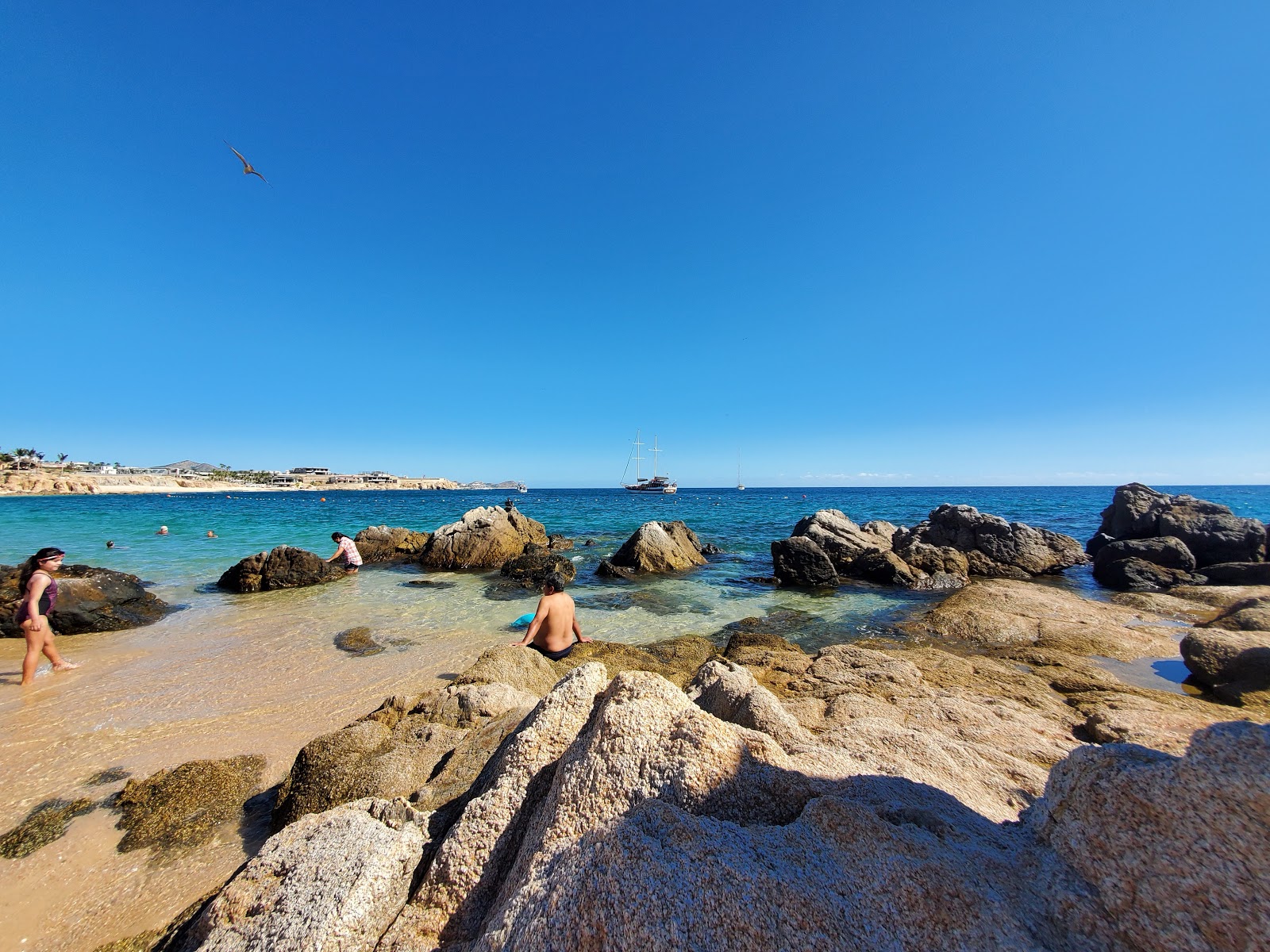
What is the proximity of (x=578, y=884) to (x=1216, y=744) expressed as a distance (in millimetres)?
2461

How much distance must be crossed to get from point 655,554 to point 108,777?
15.0 metres

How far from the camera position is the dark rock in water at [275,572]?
14391mm

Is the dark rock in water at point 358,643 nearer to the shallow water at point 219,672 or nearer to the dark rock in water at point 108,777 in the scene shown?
the shallow water at point 219,672

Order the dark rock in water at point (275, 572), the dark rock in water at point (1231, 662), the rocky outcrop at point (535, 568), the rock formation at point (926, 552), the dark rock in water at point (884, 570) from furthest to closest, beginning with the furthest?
the rocky outcrop at point (535, 568), the rock formation at point (926, 552), the dark rock in water at point (884, 570), the dark rock in water at point (275, 572), the dark rock in water at point (1231, 662)

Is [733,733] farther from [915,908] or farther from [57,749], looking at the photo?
[57,749]

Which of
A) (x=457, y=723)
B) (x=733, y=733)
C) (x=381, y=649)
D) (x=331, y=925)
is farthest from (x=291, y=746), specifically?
(x=733, y=733)

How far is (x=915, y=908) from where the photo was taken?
178 cm

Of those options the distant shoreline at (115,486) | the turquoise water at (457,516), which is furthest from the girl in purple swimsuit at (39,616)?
the distant shoreline at (115,486)

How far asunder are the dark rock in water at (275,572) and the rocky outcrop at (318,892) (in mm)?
14819

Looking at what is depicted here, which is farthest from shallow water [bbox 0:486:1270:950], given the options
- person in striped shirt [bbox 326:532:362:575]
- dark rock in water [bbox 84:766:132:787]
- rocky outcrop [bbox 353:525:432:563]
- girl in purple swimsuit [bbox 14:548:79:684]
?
rocky outcrop [bbox 353:525:432:563]

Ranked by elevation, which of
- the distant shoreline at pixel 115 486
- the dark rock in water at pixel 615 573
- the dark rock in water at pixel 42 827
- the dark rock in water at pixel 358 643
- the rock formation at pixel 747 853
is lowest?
the dark rock in water at pixel 615 573

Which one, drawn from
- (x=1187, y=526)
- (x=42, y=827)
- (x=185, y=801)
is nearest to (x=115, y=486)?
(x=42, y=827)

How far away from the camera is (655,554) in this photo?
61.4ft

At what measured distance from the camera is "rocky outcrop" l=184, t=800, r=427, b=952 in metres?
2.09
